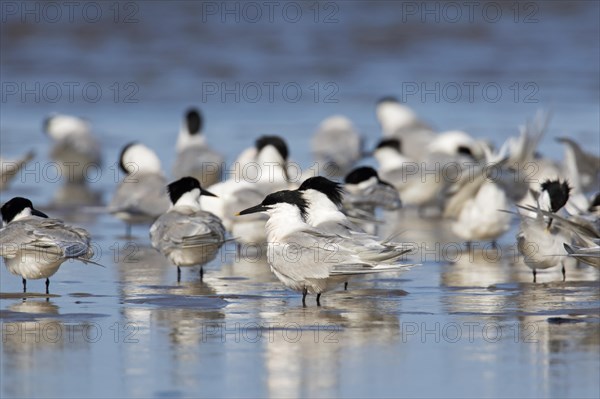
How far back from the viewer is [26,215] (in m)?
7.13

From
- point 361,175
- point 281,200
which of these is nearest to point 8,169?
point 361,175

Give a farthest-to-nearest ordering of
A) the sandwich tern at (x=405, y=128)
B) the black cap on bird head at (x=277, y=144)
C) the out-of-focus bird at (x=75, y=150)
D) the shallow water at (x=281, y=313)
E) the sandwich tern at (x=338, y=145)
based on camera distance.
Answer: the sandwich tern at (x=405, y=128)
the sandwich tern at (x=338, y=145)
the out-of-focus bird at (x=75, y=150)
the black cap on bird head at (x=277, y=144)
the shallow water at (x=281, y=313)

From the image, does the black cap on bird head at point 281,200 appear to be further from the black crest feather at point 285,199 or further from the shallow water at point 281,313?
the shallow water at point 281,313

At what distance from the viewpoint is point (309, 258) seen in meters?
6.50

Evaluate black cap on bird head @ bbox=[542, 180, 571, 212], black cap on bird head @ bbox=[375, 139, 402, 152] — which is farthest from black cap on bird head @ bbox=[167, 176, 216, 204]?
black cap on bird head @ bbox=[375, 139, 402, 152]

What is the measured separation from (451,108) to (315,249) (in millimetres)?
10691

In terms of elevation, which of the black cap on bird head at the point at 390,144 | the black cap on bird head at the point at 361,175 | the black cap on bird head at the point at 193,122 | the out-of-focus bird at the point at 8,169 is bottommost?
the black cap on bird head at the point at 361,175

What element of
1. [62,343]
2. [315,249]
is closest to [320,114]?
[315,249]

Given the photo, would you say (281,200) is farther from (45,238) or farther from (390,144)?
(390,144)

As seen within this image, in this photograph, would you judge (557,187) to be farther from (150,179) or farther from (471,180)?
(150,179)

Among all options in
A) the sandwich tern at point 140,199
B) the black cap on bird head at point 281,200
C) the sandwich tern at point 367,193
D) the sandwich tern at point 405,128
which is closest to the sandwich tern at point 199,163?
the sandwich tern at point 140,199

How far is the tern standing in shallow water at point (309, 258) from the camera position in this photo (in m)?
6.45

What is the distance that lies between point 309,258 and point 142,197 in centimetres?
323

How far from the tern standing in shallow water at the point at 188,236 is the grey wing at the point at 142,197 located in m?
1.68
